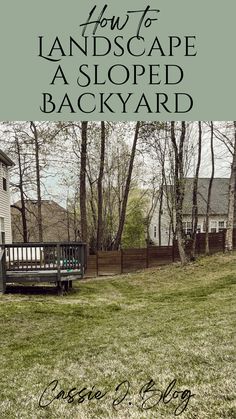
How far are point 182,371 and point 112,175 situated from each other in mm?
24128

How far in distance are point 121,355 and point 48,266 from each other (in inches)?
263

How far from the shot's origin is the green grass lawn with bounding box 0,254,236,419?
3.27 meters

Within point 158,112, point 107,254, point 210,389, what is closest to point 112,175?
point 107,254

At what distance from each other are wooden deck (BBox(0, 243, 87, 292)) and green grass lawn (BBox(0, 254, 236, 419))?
88 centimetres

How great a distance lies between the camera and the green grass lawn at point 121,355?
10.7 feet

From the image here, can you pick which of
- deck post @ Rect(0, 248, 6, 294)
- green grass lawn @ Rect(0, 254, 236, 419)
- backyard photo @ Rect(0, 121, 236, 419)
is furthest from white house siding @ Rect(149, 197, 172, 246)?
green grass lawn @ Rect(0, 254, 236, 419)

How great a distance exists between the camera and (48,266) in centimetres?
1112

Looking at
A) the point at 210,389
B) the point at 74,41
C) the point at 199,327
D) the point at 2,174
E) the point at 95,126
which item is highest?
the point at 95,126

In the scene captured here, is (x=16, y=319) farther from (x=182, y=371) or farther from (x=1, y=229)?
(x=1, y=229)

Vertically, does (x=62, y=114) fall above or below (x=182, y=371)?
above

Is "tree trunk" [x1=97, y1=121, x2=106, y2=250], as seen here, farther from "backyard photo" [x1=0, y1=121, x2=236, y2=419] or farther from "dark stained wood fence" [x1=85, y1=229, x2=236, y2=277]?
"dark stained wood fence" [x1=85, y1=229, x2=236, y2=277]

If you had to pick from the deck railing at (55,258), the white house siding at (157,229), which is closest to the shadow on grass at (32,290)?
the deck railing at (55,258)

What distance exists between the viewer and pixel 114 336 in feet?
19.4

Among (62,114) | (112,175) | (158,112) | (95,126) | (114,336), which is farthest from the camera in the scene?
(112,175)
